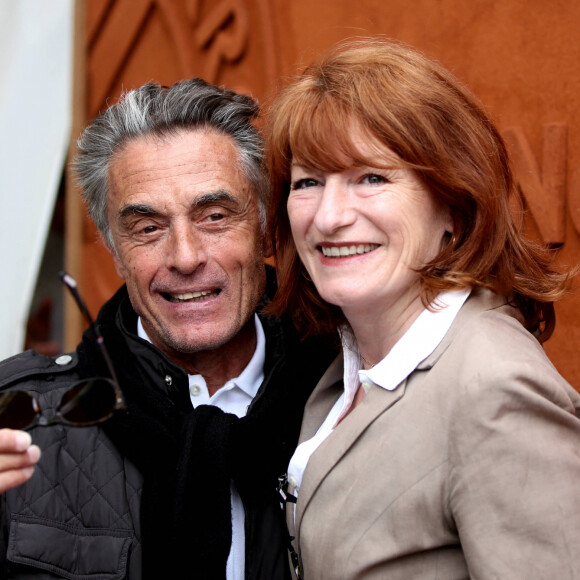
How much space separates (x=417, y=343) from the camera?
1768mm

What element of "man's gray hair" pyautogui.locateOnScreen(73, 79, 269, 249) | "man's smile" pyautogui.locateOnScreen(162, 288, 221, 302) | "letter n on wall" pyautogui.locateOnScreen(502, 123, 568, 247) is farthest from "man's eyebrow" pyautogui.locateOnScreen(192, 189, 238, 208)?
"letter n on wall" pyautogui.locateOnScreen(502, 123, 568, 247)

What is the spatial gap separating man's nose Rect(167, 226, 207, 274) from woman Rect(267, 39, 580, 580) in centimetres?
33

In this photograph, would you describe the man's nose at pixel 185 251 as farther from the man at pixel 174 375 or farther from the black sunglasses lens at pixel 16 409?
the black sunglasses lens at pixel 16 409

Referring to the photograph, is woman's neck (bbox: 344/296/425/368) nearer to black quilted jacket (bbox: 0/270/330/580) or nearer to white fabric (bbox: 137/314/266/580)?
black quilted jacket (bbox: 0/270/330/580)

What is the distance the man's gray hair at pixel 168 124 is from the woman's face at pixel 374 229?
A: 57 centimetres

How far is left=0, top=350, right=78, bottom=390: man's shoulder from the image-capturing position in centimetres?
223

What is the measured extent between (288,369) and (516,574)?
990mm

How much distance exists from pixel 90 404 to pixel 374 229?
0.71m

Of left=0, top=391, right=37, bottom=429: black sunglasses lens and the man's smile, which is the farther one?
the man's smile

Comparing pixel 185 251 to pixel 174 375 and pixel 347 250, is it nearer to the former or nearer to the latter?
pixel 174 375

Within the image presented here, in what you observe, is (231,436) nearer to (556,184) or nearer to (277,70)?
(556,184)

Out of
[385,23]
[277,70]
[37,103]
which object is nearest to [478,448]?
[385,23]

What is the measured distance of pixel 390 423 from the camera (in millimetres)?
1695

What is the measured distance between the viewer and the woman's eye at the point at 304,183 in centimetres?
192
